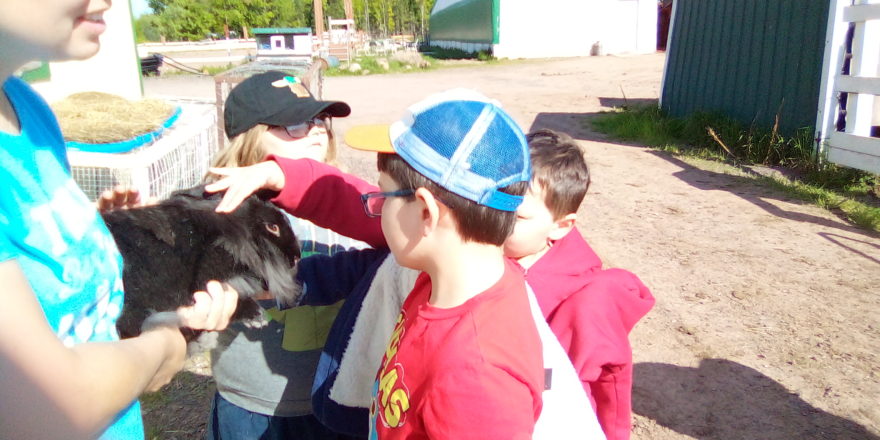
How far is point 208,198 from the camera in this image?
6.39ft

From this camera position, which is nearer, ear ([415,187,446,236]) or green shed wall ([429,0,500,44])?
ear ([415,187,446,236])

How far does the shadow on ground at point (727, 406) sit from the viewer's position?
3104 mm

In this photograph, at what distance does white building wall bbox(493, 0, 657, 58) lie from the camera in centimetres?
3247

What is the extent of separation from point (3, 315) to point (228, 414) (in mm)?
1401

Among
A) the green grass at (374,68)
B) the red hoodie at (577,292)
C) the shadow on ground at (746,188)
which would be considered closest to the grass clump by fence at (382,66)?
the green grass at (374,68)

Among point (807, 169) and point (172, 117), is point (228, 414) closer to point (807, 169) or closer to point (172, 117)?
point (172, 117)

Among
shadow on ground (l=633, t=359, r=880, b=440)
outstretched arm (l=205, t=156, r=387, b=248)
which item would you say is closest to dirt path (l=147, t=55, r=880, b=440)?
shadow on ground (l=633, t=359, r=880, b=440)

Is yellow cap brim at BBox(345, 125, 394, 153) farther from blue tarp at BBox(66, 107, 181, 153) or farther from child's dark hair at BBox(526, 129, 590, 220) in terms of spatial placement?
blue tarp at BBox(66, 107, 181, 153)

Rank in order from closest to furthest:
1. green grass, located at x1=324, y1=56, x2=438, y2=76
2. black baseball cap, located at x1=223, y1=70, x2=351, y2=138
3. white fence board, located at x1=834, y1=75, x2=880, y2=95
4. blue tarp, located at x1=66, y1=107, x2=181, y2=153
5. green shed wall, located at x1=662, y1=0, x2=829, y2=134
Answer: black baseball cap, located at x1=223, y1=70, x2=351, y2=138 < blue tarp, located at x1=66, y1=107, x2=181, y2=153 < white fence board, located at x1=834, y1=75, x2=880, y2=95 < green shed wall, located at x1=662, y1=0, x2=829, y2=134 < green grass, located at x1=324, y1=56, x2=438, y2=76

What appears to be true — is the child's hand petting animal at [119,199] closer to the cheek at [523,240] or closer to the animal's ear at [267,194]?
the animal's ear at [267,194]

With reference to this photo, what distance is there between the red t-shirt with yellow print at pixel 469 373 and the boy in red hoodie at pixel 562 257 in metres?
0.48

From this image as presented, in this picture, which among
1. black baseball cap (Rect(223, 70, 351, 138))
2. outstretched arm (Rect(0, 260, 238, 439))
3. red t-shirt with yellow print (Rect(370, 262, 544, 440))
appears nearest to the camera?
outstretched arm (Rect(0, 260, 238, 439))

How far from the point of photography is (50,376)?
886 millimetres

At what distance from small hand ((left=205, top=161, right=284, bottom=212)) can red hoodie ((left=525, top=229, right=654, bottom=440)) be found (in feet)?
2.71
